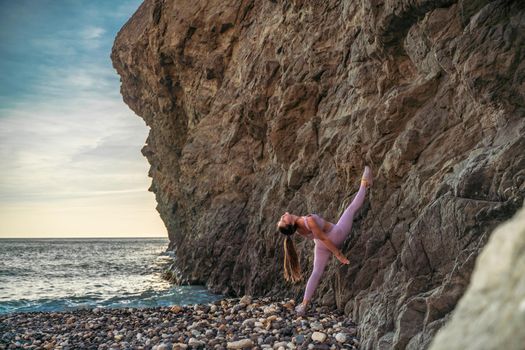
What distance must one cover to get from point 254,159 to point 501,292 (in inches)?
605

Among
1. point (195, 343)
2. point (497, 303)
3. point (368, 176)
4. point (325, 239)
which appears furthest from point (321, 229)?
point (497, 303)

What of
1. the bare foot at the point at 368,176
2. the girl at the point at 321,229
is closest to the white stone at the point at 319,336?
the girl at the point at 321,229

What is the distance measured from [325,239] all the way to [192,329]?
3.15 metres

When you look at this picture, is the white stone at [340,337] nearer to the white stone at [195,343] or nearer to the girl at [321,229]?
the girl at [321,229]

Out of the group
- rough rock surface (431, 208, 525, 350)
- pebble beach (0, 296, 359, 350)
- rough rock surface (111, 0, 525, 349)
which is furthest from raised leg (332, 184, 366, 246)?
rough rock surface (431, 208, 525, 350)

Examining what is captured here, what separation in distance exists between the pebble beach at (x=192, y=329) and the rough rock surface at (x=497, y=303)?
17.9 feet

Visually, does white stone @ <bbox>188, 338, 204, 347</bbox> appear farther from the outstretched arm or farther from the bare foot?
the bare foot

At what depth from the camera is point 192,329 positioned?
28.8ft

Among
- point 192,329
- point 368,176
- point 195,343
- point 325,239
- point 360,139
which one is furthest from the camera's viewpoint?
point 360,139

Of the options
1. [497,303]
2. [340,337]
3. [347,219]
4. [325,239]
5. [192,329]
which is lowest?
[192,329]

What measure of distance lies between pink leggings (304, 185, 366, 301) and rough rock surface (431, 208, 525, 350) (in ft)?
23.7

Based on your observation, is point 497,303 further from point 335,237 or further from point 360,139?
point 360,139

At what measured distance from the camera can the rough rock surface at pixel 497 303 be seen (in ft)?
4.52

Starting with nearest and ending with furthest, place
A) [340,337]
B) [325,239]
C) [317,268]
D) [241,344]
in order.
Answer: [340,337], [241,344], [325,239], [317,268]
